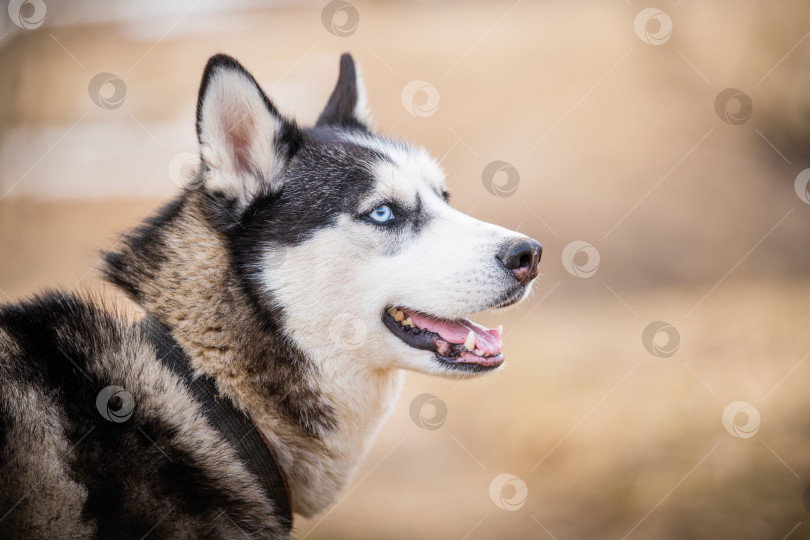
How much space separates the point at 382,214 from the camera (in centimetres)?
302

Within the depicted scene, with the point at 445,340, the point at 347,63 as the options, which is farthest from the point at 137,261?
the point at 347,63

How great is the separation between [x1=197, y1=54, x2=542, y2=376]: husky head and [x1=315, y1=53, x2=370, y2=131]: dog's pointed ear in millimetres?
929

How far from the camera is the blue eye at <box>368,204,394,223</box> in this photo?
9.84 feet

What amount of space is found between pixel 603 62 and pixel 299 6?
698 centimetres

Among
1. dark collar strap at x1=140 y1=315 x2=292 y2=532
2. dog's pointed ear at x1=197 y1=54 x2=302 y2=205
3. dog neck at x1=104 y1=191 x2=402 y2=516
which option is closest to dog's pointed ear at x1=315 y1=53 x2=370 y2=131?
dog's pointed ear at x1=197 y1=54 x2=302 y2=205

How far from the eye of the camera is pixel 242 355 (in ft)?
8.67

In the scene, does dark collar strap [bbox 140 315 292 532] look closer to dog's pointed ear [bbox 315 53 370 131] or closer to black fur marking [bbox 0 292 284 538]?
black fur marking [bbox 0 292 284 538]

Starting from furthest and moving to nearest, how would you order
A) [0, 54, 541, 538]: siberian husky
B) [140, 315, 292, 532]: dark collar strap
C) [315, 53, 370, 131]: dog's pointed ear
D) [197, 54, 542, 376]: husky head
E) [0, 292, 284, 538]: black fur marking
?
[315, 53, 370, 131]: dog's pointed ear < [197, 54, 542, 376]: husky head < [140, 315, 292, 532]: dark collar strap < [0, 54, 541, 538]: siberian husky < [0, 292, 284, 538]: black fur marking

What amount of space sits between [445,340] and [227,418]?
1072mm

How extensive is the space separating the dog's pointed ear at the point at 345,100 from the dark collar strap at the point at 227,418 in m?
1.91

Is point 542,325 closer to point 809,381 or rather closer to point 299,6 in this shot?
point 809,381

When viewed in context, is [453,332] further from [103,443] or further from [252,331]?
[103,443]

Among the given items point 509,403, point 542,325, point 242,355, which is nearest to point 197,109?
point 242,355

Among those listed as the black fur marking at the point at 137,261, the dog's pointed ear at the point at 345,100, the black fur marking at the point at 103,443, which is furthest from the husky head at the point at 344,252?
the dog's pointed ear at the point at 345,100
